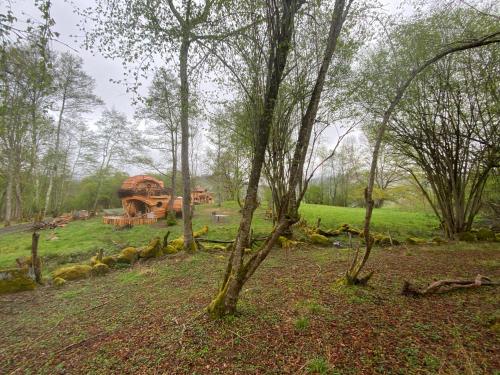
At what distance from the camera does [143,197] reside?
58.5 feet

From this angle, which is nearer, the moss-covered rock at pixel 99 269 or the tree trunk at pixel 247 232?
the tree trunk at pixel 247 232

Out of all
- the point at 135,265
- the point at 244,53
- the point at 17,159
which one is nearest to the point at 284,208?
the point at 244,53

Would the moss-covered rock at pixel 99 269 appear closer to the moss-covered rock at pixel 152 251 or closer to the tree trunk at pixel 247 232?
the moss-covered rock at pixel 152 251

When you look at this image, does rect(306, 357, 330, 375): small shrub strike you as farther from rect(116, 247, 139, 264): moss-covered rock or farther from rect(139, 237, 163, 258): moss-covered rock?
rect(116, 247, 139, 264): moss-covered rock

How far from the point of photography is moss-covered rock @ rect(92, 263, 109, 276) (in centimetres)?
663

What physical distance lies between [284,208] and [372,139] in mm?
10156

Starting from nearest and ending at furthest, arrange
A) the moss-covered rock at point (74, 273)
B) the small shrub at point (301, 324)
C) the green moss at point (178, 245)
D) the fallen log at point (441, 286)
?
the small shrub at point (301, 324), the fallen log at point (441, 286), the moss-covered rock at point (74, 273), the green moss at point (178, 245)

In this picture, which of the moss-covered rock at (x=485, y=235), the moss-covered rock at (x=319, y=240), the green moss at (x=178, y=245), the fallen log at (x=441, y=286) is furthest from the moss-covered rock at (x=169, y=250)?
the moss-covered rock at (x=485, y=235)

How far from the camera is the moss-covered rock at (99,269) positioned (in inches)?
261

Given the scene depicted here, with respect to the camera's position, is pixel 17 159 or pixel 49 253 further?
pixel 17 159

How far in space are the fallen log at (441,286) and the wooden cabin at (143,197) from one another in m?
15.7

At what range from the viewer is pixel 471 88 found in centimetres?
843

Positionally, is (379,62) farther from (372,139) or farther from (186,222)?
(186,222)

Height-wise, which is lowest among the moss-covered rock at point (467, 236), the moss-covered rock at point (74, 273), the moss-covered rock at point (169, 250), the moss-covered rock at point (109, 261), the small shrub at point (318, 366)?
the moss-covered rock at point (74, 273)
